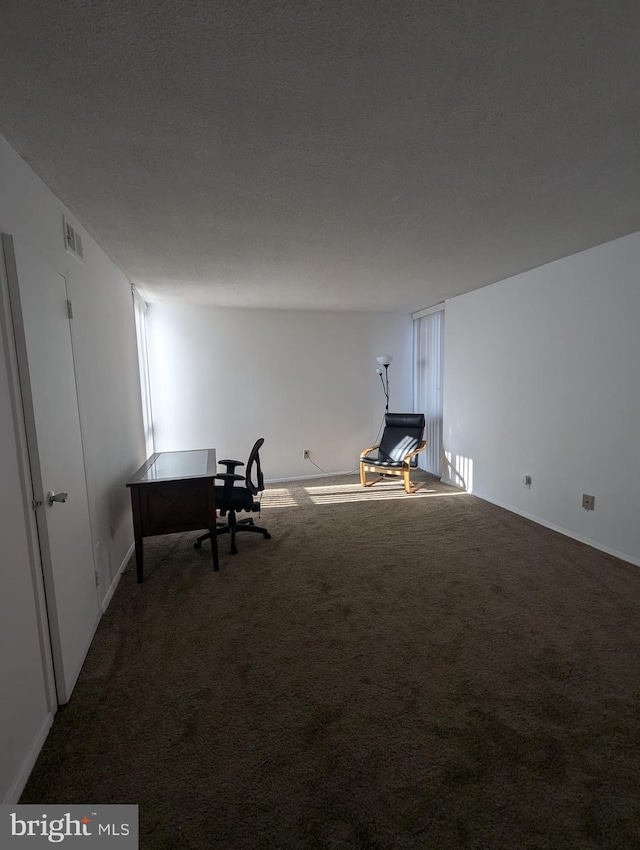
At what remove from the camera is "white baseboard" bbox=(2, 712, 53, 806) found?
51.2 inches

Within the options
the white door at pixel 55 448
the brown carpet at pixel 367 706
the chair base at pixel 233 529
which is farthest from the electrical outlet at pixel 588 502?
the white door at pixel 55 448

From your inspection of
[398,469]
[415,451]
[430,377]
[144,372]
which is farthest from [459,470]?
[144,372]

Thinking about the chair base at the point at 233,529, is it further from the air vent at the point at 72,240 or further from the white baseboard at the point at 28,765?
the air vent at the point at 72,240

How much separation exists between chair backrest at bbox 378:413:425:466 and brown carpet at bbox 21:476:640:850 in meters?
2.33

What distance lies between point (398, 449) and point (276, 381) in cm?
193

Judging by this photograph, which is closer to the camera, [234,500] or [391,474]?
[234,500]

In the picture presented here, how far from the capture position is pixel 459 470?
16.5 ft

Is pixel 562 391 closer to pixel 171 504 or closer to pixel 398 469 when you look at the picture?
pixel 398 469

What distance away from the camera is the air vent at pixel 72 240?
2.17 meters

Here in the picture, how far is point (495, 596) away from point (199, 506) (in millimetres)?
2167

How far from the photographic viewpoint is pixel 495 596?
2.57 meters

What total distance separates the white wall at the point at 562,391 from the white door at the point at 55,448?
12.1 feet

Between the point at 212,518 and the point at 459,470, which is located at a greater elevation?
the point at 212,518

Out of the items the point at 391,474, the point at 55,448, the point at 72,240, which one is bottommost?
the point at 391,474
